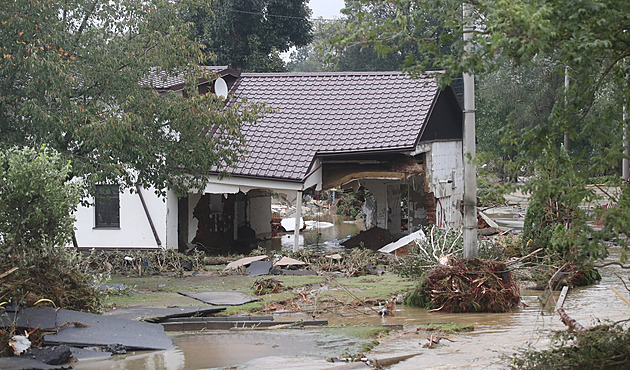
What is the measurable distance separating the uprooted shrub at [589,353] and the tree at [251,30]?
34387 millimetres

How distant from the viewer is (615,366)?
647 centimetres

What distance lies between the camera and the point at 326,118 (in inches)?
873

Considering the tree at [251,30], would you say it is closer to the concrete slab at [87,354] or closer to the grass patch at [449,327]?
the grass patch at [449,327]

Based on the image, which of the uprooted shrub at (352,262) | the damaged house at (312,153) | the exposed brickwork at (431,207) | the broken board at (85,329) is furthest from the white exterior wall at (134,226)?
the broken board at (85,329)

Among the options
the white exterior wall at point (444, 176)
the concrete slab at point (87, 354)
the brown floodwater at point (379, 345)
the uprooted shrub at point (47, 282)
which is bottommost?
the brown floodwater at point (379, 345)

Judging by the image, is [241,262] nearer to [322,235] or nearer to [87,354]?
[87,354]

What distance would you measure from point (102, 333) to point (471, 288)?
5811 millimetres

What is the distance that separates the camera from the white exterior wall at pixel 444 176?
72.6 ft

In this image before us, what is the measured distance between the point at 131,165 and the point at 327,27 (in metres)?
8.70

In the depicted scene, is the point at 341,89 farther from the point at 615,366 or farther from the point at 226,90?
the point at 615,366

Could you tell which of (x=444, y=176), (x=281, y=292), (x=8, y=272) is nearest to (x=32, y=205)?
(x=8, y=272)

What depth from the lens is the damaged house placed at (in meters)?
20.5

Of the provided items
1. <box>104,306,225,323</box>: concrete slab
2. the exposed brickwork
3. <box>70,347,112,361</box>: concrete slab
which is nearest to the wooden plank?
<box>104,306,225,323</box>: concrete slab

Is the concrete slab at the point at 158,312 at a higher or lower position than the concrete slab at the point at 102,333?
lower
